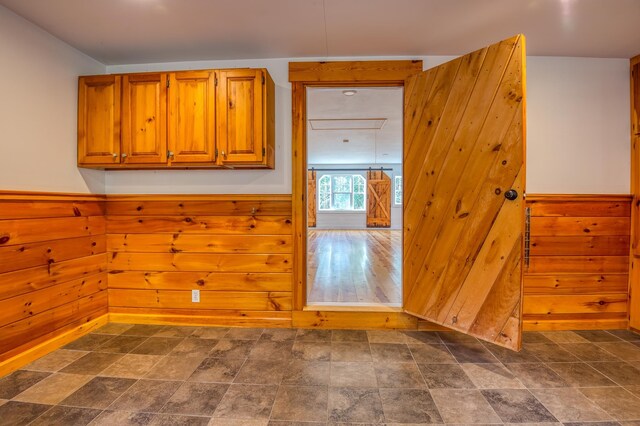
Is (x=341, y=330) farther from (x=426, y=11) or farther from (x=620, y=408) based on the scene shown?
(x=426, y=11)

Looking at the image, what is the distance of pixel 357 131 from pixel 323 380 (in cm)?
487

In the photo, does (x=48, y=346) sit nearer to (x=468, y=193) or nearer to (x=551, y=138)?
(x=468, y=193)

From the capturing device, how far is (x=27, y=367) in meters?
1.96

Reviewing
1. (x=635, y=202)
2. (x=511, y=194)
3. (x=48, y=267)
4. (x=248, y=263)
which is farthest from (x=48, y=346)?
(x=635, y=202)

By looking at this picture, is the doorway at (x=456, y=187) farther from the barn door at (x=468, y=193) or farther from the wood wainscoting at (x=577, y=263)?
the wood wainscoting at (x=577, y=263)

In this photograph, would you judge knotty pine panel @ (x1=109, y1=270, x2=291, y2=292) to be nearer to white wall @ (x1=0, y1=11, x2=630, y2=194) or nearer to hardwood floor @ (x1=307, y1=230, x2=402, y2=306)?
hardwood floor @ (x1=307, y1=230, x2=402, y2=306)

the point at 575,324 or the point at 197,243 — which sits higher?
the point at 197,243

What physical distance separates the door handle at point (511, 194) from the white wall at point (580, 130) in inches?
37.5

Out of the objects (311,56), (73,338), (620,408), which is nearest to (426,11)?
(311,56)

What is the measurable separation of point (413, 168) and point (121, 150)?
2.36 metres

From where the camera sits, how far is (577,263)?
2.59 m

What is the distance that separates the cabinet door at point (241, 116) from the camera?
7.55ft

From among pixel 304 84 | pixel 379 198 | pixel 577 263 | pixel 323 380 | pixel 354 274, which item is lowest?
pixel 323 380

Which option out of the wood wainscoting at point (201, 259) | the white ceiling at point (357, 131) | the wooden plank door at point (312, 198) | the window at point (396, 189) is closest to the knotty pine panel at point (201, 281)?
the wood wainscoting at point (201, 259)
